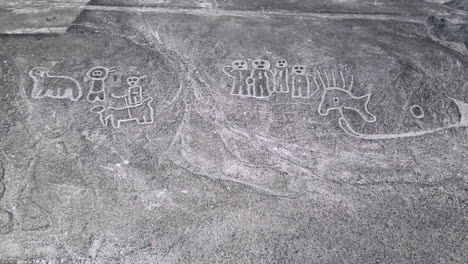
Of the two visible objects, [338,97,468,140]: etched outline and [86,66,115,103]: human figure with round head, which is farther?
[86,66,115,103]: human figure with round head

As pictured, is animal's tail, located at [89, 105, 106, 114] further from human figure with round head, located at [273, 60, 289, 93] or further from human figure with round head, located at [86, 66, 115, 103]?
human figure with round head, located at [273, 60, 289, 93]

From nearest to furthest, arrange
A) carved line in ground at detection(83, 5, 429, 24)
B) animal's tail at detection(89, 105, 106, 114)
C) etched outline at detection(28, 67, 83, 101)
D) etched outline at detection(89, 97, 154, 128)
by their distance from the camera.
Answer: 1. etched outline at detection(89, 97, 154, 128)
2. animal's tail at detection(89, 105, 106, 114)
3. etched outline at detection(28, 67, 83, 101)
4. carved line in ground at detection(83, 5, 429, 24)

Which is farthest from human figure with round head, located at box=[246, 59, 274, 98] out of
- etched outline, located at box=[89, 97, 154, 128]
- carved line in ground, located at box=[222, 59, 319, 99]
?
etched outline, located at box=[89, 97, 154, 128]

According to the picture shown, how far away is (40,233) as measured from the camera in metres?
3.71

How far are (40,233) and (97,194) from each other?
59 centimetres

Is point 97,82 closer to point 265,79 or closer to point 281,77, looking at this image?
point 265,79

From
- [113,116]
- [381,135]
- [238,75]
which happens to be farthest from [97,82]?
[381,135]

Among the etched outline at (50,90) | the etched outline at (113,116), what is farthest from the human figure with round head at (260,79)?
the etched outline at (50,90)

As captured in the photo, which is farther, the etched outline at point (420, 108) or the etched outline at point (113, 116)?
the etched outline at point (420, 108)

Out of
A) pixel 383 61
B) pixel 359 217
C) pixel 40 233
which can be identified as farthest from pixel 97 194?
pixel 383 61

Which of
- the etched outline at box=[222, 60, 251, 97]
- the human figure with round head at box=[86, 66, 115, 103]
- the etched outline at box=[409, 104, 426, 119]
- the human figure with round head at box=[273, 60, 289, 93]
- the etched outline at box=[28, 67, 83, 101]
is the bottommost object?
the etched outline at box=[28, 67, 83, 101]

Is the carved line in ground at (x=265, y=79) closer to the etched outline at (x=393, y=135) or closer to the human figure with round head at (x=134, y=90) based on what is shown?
the etched outline at (x=393, y=135)

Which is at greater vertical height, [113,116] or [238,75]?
[238,75]

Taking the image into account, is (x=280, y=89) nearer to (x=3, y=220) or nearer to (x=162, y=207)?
→ (x=162, y=207)
